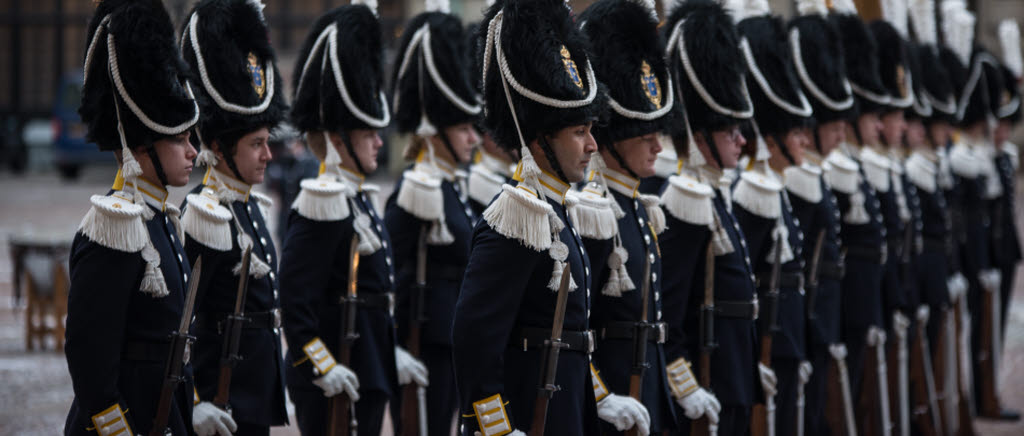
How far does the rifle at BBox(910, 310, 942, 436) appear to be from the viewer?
24.8ft

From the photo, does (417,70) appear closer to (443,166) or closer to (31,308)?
(443,166)

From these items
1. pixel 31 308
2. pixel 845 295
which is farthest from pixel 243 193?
pixel 31 308

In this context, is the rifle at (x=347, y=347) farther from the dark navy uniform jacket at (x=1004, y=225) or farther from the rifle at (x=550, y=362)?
the dark navy uniform jacket at (x=1004, y=225)

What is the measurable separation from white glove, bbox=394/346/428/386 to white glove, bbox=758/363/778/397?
1507 millimetres

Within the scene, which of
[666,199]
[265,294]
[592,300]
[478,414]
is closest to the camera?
[478,414]

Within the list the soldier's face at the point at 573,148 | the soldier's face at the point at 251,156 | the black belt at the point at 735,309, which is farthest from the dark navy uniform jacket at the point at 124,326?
the black belt at the point at 735,309

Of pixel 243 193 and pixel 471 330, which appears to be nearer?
pixel 471 330

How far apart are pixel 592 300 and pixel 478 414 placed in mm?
819

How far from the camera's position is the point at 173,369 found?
3854mm

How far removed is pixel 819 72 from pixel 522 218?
331cm

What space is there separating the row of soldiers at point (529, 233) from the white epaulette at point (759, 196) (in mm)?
17

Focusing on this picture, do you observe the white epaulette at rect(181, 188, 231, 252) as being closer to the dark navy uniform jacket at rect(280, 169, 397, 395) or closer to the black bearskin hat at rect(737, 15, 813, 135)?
the dark navy uniform jacket at rect(280, 169, 397, 395)

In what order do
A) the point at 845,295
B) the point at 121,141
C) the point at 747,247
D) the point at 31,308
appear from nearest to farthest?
the point at 121,141
the point at 747,247
the point at 845,295
the point at 31,308

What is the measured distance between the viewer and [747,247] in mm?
5398
